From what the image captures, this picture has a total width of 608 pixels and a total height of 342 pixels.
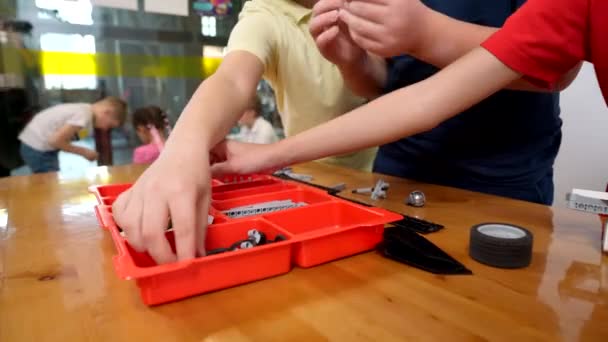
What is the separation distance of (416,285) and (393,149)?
50 cm

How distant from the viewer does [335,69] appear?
0.94m

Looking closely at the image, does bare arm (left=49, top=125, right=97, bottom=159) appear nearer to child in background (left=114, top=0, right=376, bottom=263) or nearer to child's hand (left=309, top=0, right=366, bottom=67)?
child in background (left=114, top=0, right=376, bottom=263)

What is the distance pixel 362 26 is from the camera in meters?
0.58

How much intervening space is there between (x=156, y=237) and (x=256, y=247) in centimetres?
9

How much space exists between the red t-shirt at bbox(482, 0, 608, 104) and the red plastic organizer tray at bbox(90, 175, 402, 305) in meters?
0.23

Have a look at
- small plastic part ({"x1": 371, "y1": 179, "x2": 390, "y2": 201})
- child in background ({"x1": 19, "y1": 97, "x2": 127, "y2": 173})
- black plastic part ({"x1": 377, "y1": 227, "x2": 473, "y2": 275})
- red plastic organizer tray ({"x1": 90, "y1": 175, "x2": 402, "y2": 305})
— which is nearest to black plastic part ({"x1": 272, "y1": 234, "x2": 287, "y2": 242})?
red plastic organizer tray ({"x1": 90, "y1": 175, "x2": 402, "y2": 305})

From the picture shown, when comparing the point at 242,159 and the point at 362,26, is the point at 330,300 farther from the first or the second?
the point at 362,26

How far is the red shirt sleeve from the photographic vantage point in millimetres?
456

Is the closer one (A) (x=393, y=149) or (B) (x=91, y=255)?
(B) (x=91, y=255)

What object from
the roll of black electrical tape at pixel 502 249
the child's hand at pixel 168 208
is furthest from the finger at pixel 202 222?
the roll of black electrical tape at pixel 502 249

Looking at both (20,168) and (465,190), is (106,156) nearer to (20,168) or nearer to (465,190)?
(20,168)

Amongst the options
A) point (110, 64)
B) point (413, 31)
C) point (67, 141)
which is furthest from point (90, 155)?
point (413, 31)

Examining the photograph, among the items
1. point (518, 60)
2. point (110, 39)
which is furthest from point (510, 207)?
point (110, 39)

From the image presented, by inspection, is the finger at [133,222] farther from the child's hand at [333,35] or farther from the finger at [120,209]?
the child's hand at [333,35]
